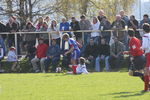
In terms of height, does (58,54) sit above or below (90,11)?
below

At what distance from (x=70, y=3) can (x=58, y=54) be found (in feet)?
51.7

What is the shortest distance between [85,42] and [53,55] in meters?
2.07

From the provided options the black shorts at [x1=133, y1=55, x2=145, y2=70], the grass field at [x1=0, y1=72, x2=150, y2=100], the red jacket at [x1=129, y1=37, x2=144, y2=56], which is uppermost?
the red jacket at [x1=129, y1=37, x2=144, y2=56]

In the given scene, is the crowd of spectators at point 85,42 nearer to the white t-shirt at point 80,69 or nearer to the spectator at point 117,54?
the spectator at point 117,54

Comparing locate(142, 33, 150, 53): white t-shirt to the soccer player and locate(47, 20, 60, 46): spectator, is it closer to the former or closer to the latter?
the soccer player

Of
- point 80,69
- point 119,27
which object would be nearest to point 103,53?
point 119,27

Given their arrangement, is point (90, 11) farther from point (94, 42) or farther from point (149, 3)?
point (94, 42)

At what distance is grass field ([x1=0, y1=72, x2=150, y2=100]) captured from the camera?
534 inches

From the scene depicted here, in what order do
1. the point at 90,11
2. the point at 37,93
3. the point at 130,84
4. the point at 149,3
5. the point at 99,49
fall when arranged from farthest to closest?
the point at 149,3
the point at 90,11
the point at 99,49
the point at 130,84
the point at 37,93

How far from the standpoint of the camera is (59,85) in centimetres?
1708

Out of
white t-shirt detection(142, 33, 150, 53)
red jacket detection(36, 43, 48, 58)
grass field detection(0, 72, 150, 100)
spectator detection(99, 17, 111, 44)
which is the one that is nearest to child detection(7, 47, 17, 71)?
red jacket detection(36, 43, 48, 58)

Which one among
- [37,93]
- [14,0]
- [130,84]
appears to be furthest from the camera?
[14,0]

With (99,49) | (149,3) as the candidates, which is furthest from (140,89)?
(149,3)

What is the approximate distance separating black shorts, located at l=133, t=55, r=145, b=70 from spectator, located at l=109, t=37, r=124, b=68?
9829 millimetres
